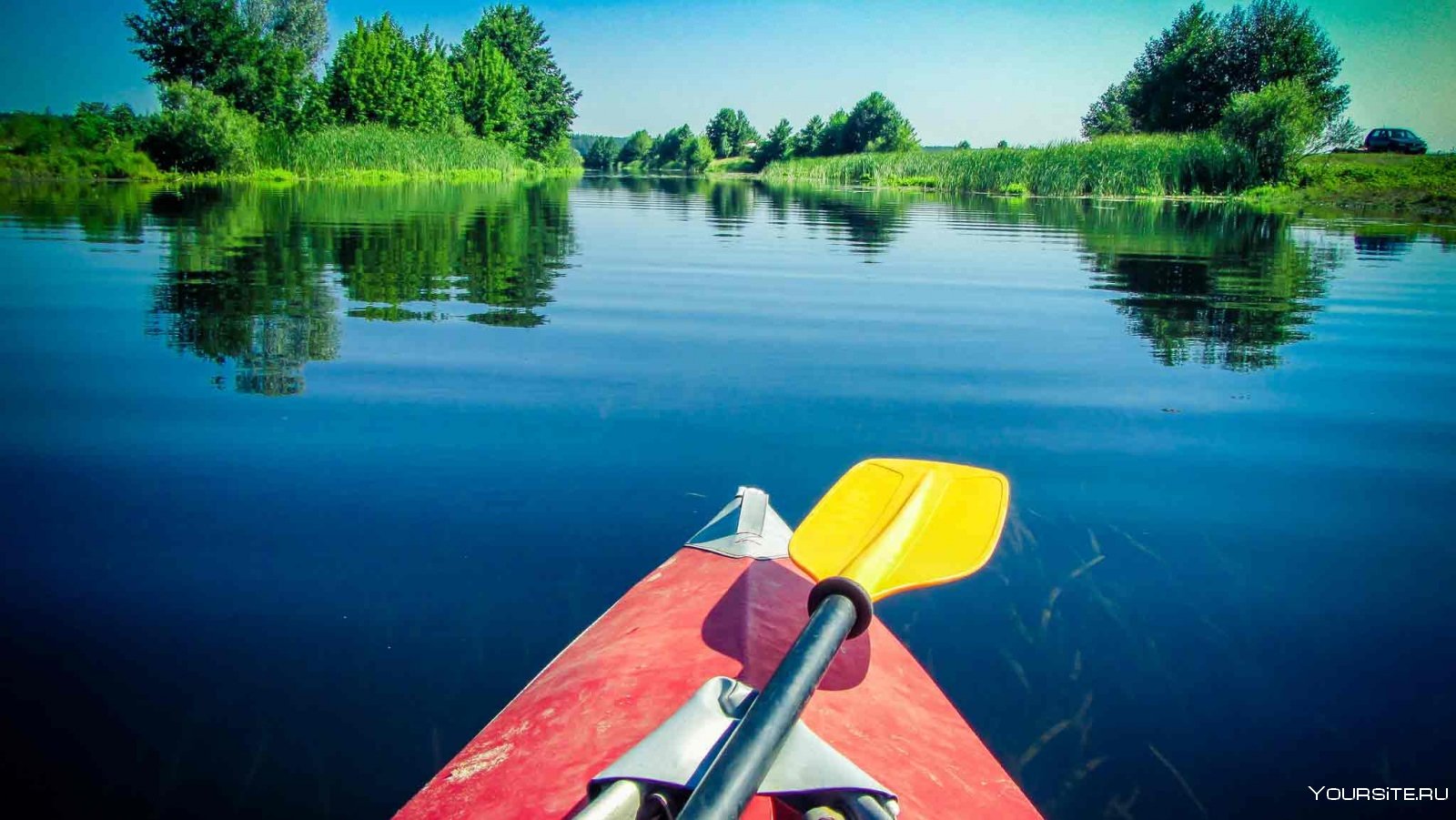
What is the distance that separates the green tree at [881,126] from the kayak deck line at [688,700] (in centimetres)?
7294

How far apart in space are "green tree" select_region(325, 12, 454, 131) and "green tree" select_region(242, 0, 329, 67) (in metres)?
13.1

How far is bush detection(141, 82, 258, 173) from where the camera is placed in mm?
25812

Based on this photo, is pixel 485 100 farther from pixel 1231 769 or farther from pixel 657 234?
pixel 1231 769

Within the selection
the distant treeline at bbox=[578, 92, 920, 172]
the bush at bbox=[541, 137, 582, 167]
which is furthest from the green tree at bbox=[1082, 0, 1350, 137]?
the bush at bbox=[541, 137, 582, 167]

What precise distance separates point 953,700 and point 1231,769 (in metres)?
0.62

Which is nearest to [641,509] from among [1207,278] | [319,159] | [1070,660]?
[1070,660]

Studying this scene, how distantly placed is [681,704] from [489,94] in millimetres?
56088

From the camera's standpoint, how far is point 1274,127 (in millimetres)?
29359

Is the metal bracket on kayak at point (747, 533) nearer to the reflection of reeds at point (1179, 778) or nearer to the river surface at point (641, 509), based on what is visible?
the river surface at point (641, 509)

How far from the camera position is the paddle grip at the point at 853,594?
1.60m

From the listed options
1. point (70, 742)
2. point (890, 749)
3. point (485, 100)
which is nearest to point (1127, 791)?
point (890, 749)

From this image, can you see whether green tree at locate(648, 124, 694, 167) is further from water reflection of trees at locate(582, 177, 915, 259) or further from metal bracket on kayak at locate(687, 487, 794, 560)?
A: metal bracket on kayak at locate(687, 487, 794, 560)

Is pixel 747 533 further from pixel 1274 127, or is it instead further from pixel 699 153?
pixel 699 153

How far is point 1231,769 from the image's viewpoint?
2.04 m
